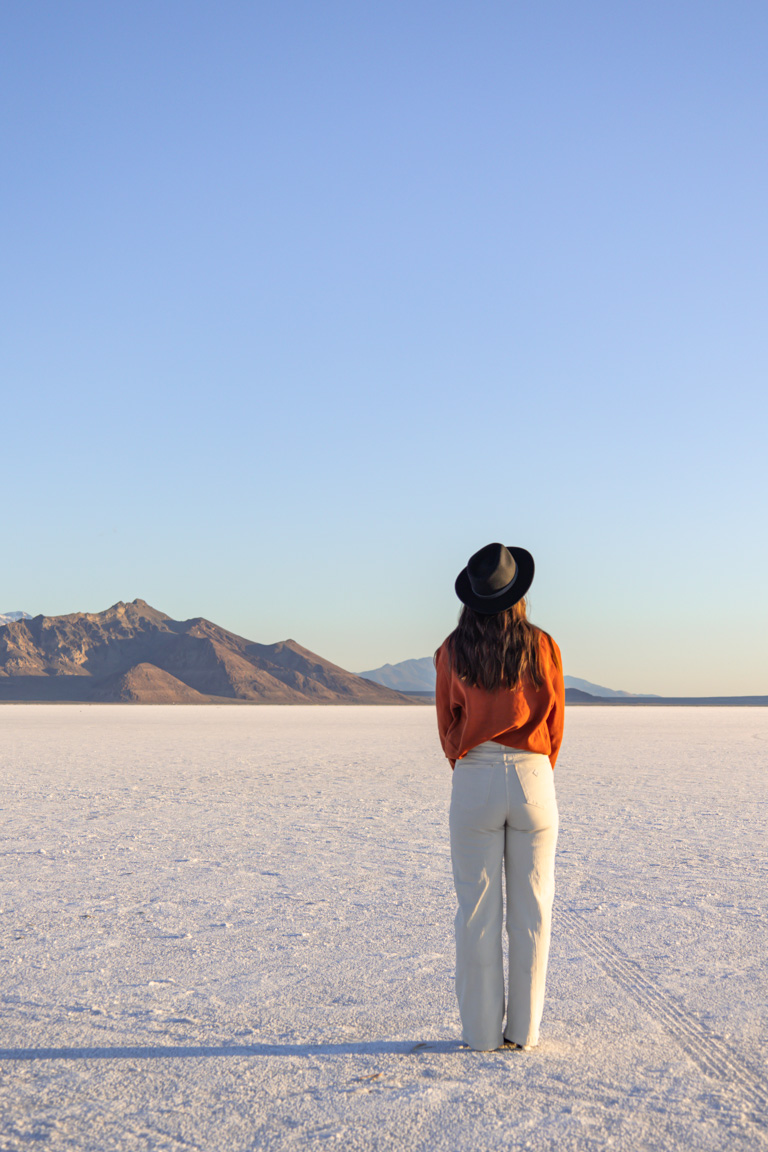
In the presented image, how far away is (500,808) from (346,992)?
134 cm

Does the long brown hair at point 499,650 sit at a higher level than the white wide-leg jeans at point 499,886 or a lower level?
higher

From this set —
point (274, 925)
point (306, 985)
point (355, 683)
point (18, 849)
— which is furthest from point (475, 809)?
point (355, 683)

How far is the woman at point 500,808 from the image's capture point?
10.6ft

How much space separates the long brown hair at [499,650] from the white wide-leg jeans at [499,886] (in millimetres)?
239

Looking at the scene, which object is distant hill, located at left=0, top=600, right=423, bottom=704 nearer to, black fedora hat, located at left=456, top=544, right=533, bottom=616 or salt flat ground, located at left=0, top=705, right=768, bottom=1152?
salt flat ground, located at left=0, top=705, right=768, bottom=1152

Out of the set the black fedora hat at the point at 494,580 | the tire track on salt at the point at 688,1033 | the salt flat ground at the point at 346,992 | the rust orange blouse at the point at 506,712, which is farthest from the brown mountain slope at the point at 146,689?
the black fedora hat at the point at 494,580

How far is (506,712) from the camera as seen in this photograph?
10.7ft

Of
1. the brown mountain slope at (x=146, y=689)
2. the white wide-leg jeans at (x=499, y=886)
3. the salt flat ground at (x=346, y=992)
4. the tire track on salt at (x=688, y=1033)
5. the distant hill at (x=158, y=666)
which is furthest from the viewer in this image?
the distant hill at (x=158, y=666)

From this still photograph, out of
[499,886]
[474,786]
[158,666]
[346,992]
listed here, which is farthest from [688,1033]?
[158,666]

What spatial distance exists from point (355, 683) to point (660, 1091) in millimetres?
151924

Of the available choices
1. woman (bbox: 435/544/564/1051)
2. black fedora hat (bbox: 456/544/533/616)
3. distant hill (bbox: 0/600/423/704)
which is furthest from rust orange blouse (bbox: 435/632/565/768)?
distant hill (bbox: 0/600/423/704)

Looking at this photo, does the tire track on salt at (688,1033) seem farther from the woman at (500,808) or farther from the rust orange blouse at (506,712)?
the rust orange blouse at (506,712)

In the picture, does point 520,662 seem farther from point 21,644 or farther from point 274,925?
point 21,644

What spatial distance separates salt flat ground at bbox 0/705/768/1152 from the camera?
2.74m
